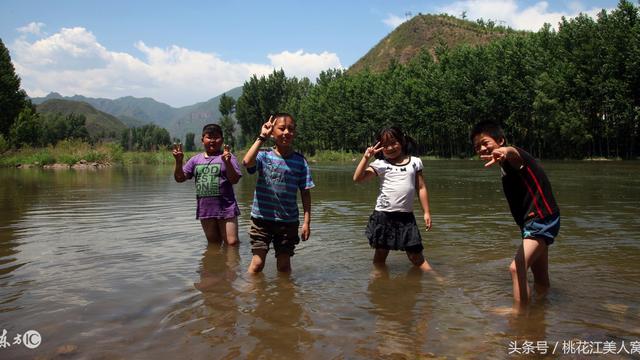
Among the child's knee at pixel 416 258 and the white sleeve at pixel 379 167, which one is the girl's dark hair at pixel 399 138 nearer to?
the white sleeve at pixel 379 167

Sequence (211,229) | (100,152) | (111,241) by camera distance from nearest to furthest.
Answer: (211,229) < (111,241) < (100,152)

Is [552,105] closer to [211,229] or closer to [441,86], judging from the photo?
[441,86]

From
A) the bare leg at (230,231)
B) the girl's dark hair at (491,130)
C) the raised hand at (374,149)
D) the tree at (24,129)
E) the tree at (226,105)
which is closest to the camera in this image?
the girl's dark hair at (491,130)

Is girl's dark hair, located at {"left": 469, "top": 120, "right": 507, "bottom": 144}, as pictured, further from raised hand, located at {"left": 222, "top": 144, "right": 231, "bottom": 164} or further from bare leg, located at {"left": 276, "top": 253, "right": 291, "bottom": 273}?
raised hand, located at {"left": 222, "top": 144, "right": 231, "bottom": 164}

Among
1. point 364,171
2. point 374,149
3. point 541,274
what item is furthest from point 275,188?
point 541,274

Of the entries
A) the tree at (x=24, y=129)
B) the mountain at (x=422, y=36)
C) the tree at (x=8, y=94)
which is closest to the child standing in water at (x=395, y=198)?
the tree at (x=24, y=129)

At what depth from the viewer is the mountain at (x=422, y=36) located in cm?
13925

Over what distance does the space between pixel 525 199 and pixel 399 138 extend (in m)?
1.68

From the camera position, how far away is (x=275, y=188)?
5.38 metres

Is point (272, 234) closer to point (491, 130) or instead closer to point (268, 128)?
point (268, 128)

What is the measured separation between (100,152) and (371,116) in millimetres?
42962

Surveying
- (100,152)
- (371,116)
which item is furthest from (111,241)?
(371,116)

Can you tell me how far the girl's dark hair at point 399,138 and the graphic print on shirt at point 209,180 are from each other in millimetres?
2389

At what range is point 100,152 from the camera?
44344 mm
